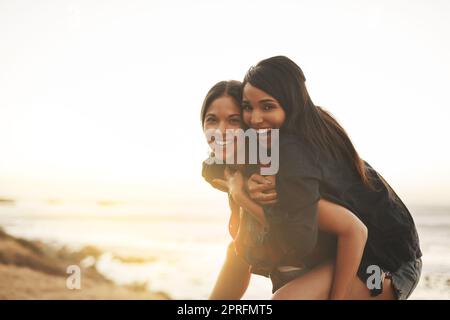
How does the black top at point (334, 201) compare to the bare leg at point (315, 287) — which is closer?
the black top at point (334, 201)

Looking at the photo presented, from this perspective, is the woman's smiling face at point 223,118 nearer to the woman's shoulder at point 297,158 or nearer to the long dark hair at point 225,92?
the long dark hair at point 225,92

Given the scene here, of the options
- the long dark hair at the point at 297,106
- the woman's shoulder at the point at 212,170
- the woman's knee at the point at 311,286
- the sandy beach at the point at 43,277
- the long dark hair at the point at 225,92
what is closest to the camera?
the woman's knee at the point at 311,286

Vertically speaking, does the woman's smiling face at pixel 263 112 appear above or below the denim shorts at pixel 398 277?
above

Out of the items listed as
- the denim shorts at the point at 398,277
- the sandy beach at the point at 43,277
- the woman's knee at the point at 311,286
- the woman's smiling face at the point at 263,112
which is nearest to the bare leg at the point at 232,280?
the denim shorts at the point at 398,277

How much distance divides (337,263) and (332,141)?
45 centimetres

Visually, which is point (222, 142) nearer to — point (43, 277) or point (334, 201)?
point (334, 201)

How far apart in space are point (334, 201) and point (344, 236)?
0.39ft

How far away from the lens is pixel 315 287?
1.67 metres

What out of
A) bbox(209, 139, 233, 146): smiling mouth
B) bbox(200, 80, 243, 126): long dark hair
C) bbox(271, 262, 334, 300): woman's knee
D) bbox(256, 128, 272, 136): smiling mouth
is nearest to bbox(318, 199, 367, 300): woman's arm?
bbox(271, 262, 334, 300): woman's knee

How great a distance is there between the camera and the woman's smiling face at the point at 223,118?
1857 millimetres

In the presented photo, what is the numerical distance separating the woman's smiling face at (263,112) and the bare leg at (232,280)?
0.59m

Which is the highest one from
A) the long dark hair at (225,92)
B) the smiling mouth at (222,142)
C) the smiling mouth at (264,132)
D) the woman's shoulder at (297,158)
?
the long dark hair at (225,92)
